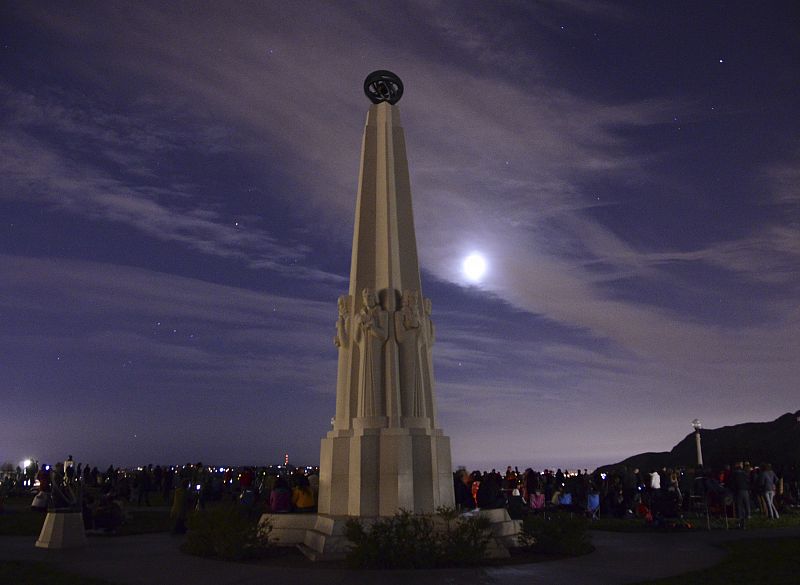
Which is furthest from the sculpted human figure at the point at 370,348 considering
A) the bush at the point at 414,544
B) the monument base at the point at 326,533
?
the bush at the point at 414,544

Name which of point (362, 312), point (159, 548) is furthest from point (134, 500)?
point (362, 312)

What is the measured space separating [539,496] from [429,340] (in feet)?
28.4

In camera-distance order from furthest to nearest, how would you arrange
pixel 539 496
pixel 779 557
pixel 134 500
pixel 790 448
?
1. pixel 790 448
2. pixel 134 500
3. pixel 539 496
4. pixel 779 557

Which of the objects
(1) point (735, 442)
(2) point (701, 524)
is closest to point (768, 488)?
(2) point (701, 524)

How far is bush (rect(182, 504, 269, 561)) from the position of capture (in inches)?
479

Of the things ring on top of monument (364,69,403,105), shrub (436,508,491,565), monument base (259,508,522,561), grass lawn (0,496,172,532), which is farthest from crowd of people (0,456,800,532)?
ring on top of monument (364,69,403,105)

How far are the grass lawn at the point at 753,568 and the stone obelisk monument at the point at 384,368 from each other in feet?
18.6

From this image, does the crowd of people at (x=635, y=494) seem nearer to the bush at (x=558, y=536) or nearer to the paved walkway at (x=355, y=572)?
the bush at (x=558, y=536)

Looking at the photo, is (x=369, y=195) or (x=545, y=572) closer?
(x=545, y=572)

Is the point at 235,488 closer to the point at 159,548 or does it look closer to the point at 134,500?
the point at 134,500

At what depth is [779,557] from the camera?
12.2 metres

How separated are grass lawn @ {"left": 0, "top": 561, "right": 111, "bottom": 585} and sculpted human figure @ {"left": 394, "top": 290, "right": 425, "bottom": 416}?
723 cm

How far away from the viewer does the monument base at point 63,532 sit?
14359 mm

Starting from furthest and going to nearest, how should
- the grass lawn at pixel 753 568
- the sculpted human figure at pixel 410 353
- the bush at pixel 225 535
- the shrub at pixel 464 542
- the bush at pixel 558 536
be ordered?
1. the sculpted human figure at pixel 410 353
2. the bush at pixel 558 536
3. the bush at pixel 225 535
4. the shrub at pixel 464 542
5. the grass lawn at pixel 753 568
